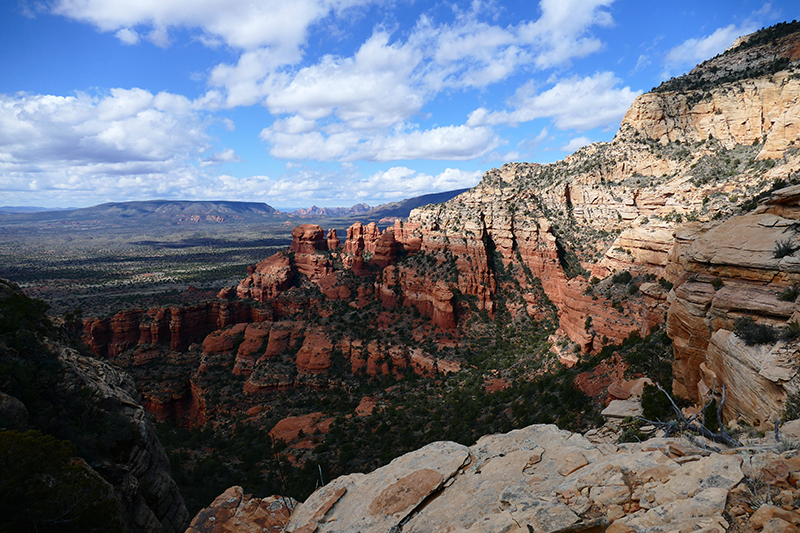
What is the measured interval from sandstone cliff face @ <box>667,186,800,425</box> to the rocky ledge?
320cm

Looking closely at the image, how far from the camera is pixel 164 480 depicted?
2059 cm

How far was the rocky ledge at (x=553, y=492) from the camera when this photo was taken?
7.07 metres

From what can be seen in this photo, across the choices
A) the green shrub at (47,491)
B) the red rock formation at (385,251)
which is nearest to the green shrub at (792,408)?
the green shrub at (47,491)

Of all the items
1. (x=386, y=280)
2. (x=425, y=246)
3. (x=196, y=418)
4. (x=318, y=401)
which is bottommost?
(x=196, y=418)

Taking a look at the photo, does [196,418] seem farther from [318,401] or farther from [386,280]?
[386,280]

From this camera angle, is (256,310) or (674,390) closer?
(674,390)

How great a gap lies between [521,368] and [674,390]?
77.6ft

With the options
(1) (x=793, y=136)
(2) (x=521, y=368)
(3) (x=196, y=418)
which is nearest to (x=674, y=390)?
(2) (x=521, y=368)

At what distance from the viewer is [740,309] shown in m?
14.9

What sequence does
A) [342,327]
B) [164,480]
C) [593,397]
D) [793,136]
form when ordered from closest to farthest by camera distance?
[164,480]
[593,397]
[793,136]
[342,327]

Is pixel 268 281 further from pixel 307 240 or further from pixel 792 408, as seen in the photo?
pixel 792 408

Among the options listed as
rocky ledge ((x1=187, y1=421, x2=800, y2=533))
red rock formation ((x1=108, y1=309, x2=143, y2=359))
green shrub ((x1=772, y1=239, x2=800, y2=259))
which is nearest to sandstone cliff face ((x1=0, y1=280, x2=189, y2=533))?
rocky ledge ((x1=187, y1=421, x2=800, y2=533))

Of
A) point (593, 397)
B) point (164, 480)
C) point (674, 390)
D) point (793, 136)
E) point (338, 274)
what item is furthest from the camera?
point (338, 274)

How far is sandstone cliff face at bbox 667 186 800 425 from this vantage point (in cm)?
1201
